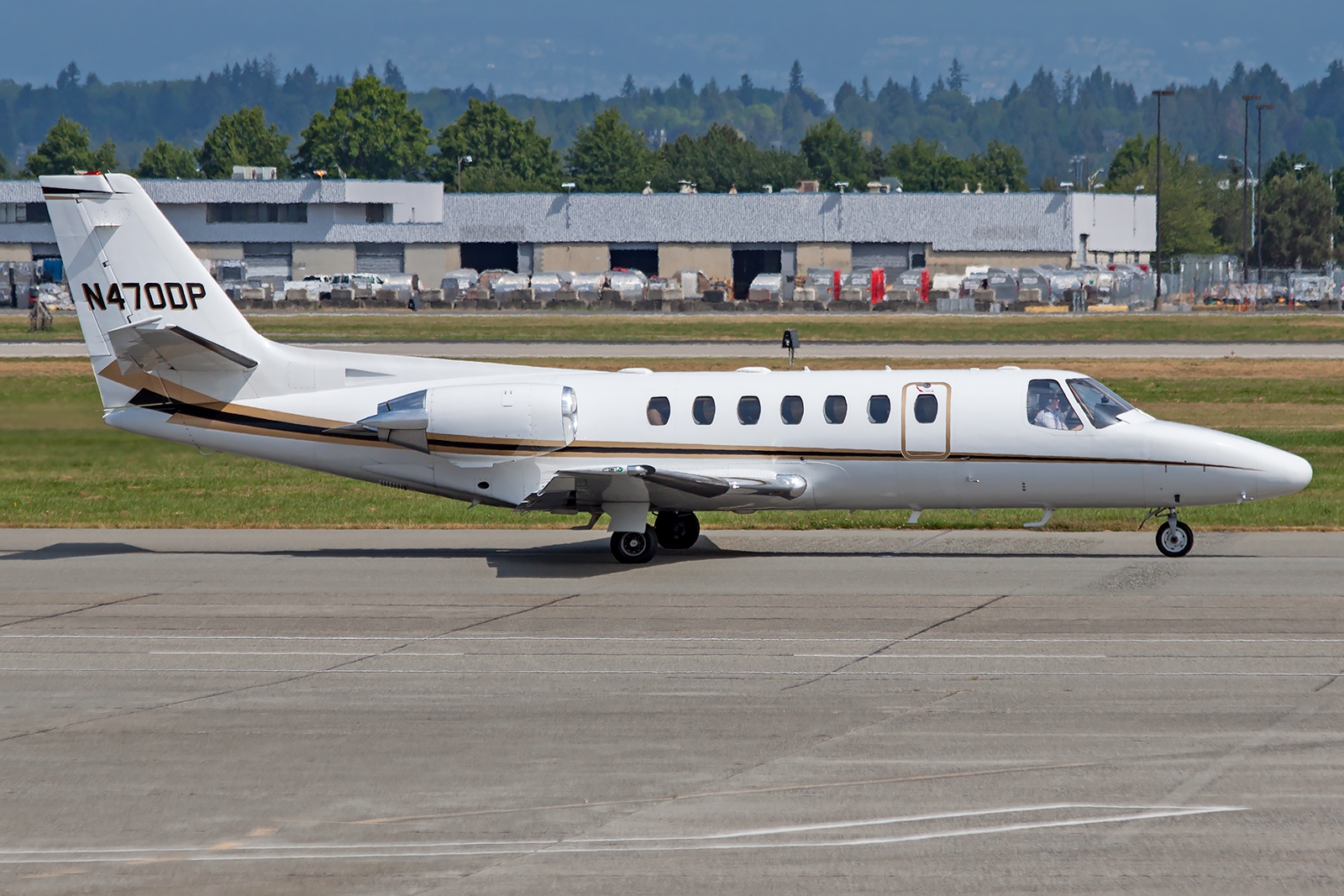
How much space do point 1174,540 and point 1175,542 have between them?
0.03 meters

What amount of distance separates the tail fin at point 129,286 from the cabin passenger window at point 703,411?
21.4ft

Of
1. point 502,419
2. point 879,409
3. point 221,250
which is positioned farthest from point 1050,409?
point 221,250

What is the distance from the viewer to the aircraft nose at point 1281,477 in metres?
20.6

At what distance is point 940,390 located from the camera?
21.5 metres

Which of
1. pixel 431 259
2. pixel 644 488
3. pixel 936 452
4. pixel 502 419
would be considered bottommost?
pixel 644 488

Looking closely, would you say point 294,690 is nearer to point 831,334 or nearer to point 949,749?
point 949,749

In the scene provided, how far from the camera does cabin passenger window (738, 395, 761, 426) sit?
2166 cm

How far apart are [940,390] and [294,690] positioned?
1057 centimetres

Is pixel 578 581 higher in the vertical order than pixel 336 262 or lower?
lower

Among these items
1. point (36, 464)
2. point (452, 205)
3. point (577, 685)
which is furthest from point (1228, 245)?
point (577, 685)

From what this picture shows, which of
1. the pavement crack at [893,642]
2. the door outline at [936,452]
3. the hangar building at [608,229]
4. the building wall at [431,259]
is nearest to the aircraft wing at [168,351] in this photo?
the door outline at [936,452]

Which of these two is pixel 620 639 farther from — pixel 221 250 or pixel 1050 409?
pixel 221 250

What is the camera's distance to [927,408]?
21375 mm

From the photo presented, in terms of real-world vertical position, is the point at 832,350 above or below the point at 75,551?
above
